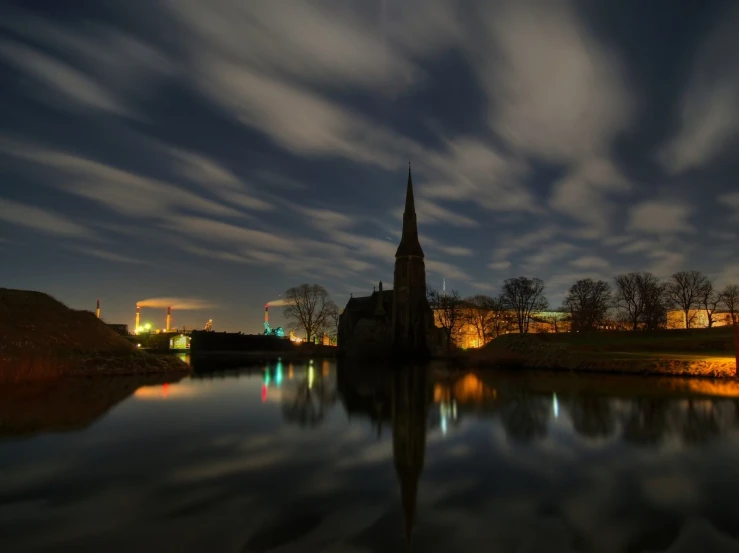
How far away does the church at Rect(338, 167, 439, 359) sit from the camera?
7838 cm

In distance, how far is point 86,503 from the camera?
740 centimetres

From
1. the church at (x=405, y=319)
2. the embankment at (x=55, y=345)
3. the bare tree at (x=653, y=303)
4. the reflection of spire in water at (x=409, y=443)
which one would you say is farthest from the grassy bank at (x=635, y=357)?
the embankment at (x=55, y=345)

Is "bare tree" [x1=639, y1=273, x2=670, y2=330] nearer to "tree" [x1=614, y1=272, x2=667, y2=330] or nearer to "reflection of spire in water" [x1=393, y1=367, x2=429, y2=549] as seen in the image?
"tree" [x1=614, y1=272, x2=667, y2=330]

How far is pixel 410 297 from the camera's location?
3282 inches

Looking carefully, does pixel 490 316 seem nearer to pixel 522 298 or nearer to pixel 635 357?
pixel 522 298

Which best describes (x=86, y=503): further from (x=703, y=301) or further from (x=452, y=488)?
(x=703, y=301)

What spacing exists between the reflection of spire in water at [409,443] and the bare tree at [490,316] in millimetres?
67688

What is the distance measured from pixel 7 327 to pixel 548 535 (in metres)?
30.7

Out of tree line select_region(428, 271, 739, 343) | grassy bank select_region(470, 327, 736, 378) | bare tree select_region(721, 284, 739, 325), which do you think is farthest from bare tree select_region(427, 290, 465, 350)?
bare tree select_region(721, 284, 739, 325)

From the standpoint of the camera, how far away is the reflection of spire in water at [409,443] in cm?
796

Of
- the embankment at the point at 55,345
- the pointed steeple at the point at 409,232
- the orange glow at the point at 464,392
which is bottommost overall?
the orange glow at the point at 464,392

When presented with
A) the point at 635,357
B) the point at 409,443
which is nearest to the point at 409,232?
the point at 635,357

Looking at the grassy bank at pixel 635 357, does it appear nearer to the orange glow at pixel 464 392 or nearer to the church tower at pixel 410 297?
the orange glow at pixel 464 392

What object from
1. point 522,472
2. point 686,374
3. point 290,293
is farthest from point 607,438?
point 290,293
